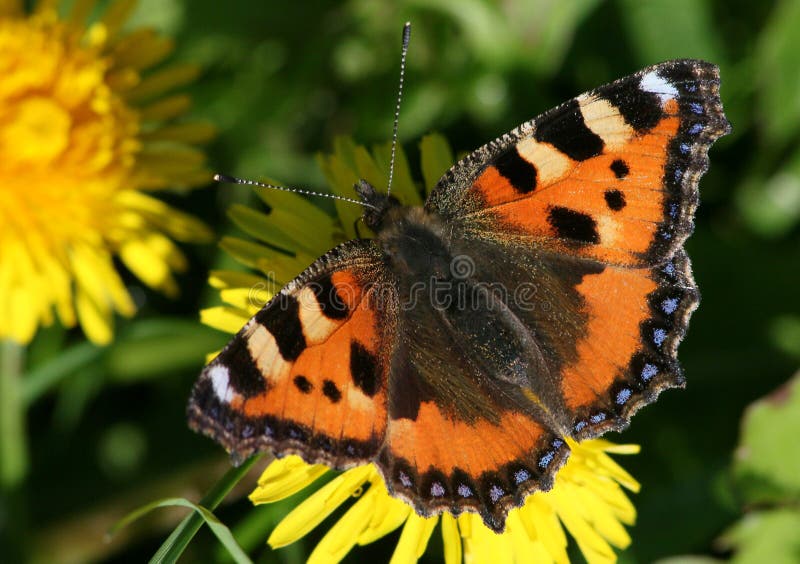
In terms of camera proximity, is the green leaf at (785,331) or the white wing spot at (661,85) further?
the green leaf at (785,331)

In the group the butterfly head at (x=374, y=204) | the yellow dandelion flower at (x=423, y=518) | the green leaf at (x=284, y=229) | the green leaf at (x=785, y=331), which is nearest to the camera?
the yellow dandelion flower at (x=423, y=518)

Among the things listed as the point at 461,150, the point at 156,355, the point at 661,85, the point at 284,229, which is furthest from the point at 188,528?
the point at 461,150

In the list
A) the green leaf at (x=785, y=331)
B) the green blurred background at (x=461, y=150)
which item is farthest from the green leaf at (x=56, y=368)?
the green leaf at (x=785, y=331)

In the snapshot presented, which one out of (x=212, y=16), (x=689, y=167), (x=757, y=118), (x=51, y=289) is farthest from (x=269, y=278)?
(x=757, y=118)

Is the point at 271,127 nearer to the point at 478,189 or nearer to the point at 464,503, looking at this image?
the point at 478,189

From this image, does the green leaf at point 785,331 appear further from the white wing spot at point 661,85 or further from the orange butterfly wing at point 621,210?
the white wing spot at point 661,85
